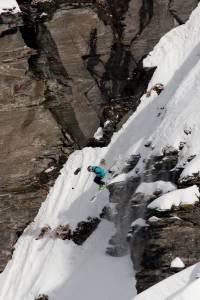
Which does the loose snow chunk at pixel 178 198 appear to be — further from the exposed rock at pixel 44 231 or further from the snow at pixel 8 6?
the snow at pixel 8 6

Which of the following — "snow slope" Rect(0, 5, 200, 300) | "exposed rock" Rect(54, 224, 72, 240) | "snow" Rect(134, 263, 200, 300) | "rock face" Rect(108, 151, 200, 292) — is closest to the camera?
"snow" Rect(134, 263, 200, 300)

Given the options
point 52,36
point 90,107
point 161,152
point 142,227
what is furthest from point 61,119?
point 142,227

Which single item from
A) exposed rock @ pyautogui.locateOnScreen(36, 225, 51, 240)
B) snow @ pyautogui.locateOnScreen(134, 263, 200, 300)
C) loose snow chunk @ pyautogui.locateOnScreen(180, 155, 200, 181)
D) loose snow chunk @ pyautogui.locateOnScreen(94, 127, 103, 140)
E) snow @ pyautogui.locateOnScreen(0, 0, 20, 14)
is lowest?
exposed rock @ pyautogui.locateOnScreen(36, 225, 51, 240)

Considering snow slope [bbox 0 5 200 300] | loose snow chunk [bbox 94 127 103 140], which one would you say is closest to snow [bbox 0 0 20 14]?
snow slope [bbox 0 5 200 300]

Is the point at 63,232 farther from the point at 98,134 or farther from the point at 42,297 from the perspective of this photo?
the point at 98,134

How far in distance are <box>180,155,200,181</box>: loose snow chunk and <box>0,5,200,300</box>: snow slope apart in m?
0.75

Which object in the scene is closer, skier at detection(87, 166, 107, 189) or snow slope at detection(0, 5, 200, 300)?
snow slope at detection(0, 5, 200, 300)

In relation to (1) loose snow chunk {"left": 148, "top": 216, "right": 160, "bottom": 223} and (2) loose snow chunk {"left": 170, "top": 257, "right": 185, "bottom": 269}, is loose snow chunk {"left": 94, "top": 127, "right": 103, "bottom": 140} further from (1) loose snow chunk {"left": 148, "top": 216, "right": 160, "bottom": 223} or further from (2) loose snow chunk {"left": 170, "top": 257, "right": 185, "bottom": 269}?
(2) loose snow chunk {"left": 170, "top": 257, "right": 185, "bottom": 269}

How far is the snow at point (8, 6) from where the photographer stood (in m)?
26.1

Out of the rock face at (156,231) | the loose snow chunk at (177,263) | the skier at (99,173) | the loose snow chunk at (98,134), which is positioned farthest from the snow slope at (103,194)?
the loose snow chunk at (177,263)

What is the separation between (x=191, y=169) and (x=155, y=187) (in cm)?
185

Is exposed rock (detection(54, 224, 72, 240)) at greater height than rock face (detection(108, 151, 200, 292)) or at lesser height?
lesser

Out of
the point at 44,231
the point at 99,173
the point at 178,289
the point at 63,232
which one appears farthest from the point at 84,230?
the point at 178,289

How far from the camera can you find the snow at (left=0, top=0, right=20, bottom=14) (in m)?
26.1
